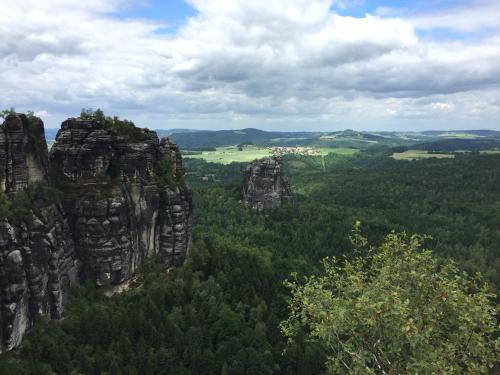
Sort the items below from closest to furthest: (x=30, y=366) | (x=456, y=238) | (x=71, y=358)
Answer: (x=30, y=366), (x=71, y=358), (x=456, y=238)

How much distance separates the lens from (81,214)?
75.2 meters

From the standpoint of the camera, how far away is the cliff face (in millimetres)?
59531

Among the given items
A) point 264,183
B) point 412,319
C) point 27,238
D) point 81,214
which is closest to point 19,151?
point 27,238

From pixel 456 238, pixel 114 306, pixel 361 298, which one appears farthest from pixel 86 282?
pixel 456 238

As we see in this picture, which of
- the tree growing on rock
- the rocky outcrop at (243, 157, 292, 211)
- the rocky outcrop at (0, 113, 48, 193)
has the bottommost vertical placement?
the rocky outcrop at (243, 157, 292, 211)

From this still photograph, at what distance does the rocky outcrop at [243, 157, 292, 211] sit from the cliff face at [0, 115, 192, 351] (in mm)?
84033

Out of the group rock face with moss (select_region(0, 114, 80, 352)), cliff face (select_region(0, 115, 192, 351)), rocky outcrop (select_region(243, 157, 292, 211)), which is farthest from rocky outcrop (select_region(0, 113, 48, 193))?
rocky outcrop (select_region(243, 157, 292, 211))

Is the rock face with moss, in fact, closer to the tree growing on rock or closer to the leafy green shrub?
the leafy green shrub

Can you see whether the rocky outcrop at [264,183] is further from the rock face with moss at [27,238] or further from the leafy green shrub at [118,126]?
the rock face with moss at [27,238]

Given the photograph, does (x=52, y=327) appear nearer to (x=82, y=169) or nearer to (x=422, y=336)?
(x=82, y=169)

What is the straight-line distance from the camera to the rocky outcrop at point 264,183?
18125 cm

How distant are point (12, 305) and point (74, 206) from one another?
22562 mm

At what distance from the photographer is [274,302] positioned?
91438 millimetres

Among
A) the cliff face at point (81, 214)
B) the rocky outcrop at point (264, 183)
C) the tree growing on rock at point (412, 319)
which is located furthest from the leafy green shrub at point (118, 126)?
the rocky outcrop at point (264, 183)
